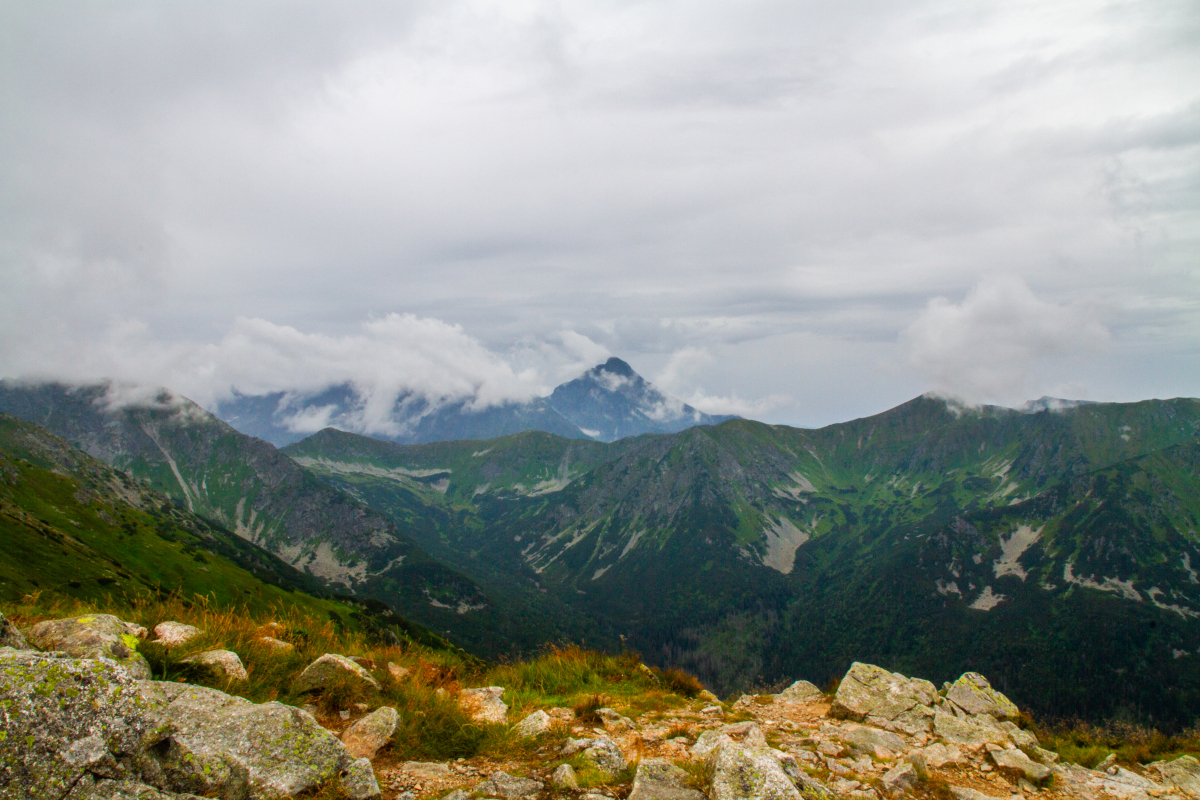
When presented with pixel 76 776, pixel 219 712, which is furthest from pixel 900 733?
pixel 76 776

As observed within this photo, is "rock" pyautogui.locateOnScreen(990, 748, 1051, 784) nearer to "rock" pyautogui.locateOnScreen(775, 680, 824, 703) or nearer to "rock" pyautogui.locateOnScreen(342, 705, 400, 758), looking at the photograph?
"rock" pyautogui.locateOnScreen(775, 680, 824, 703)

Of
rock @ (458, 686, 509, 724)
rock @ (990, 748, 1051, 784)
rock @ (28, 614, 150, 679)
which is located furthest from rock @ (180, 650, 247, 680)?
rock @ (990, 748, 1051, 784)

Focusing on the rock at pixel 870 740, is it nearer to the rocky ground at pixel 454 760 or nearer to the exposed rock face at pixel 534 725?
the rocky ground at pixel 454 760

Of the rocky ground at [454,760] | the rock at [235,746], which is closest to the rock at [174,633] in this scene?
the rocky ground at [454,760]

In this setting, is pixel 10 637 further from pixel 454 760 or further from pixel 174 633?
→ pixel 454 760

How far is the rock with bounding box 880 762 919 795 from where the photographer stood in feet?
33.5

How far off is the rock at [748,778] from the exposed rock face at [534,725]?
14.4 ft

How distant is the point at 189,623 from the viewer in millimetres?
11953

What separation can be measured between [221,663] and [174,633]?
7.44ft

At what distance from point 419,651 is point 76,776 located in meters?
12.4

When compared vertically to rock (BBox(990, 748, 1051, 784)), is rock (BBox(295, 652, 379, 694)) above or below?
above

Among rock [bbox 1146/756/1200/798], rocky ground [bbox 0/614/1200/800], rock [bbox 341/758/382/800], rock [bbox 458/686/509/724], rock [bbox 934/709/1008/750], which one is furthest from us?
rock [bbox 934/709/1008/750]

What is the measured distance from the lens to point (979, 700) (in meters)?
18.2

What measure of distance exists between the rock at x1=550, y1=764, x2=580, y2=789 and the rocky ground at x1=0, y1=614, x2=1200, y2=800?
0.03 metres
